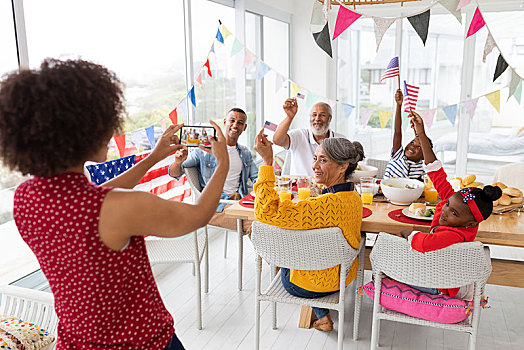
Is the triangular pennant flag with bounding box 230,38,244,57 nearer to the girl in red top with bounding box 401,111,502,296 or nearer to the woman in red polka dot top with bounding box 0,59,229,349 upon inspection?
the girl in red top with bounding box 401,111,502,296

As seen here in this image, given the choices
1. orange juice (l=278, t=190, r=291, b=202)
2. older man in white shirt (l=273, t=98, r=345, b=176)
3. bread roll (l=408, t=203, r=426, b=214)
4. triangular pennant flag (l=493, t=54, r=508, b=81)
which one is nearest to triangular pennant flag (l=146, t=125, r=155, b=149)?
older man in white shirt (l=273, t=98, r=345, b=176)

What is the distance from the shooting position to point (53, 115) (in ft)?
3.02

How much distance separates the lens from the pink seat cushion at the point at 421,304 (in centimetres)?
201

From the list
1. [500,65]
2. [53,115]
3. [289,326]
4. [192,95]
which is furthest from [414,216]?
[192,95]

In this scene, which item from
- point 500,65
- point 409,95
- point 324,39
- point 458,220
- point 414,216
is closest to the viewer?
point 458,220

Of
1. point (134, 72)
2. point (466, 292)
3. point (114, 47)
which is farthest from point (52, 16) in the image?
point (466, 292)

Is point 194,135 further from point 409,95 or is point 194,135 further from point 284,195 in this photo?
point 409,95

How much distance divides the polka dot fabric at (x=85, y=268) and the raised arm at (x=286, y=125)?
7.40 ft

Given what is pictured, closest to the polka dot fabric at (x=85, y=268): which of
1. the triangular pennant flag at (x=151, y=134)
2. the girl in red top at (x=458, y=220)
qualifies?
the girl in red top at (x=458, y=220)

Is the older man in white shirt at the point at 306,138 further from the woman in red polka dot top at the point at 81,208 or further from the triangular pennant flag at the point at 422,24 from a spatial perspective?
the woman in red polka dot top at the point at 81,208

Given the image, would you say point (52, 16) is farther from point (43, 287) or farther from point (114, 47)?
point (43, 287)

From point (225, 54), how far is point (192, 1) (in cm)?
65

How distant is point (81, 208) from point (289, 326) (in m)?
1.98

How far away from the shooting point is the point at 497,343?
2531 millimetres
